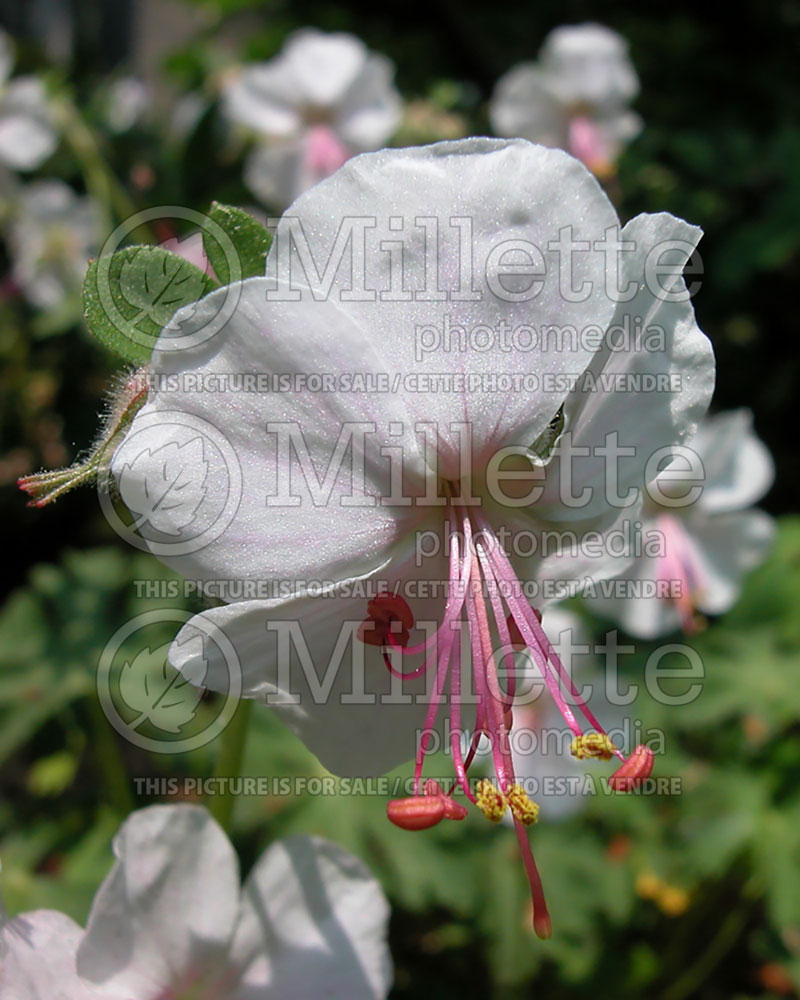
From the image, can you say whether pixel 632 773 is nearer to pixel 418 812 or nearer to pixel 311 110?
pixel 418 812

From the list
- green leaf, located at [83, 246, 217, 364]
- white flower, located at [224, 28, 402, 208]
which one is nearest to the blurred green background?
white flower, located at [224, 28, 402, 208]

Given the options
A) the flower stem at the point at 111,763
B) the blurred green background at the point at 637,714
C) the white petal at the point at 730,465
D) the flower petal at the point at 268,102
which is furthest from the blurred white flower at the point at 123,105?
the white petal at the point at 730,465

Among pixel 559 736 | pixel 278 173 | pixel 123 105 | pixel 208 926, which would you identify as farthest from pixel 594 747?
pixel 123 105

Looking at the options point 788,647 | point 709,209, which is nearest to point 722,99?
point 709,209

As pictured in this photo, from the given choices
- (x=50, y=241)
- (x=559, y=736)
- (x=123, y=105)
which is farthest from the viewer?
(x=123, y=105)

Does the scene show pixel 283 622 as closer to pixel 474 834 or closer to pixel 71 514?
pixel 474 834

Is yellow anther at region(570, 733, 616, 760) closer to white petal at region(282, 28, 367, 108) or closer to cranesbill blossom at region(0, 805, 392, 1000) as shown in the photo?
cranesbill blossom at region(0, 805, 392, 1000)

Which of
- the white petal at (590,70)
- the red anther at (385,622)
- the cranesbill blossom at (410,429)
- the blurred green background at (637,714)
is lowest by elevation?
the blurred green background at (637,714)

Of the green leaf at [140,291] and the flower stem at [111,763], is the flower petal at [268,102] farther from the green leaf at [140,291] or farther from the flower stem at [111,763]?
the green leaf at [140,291]
